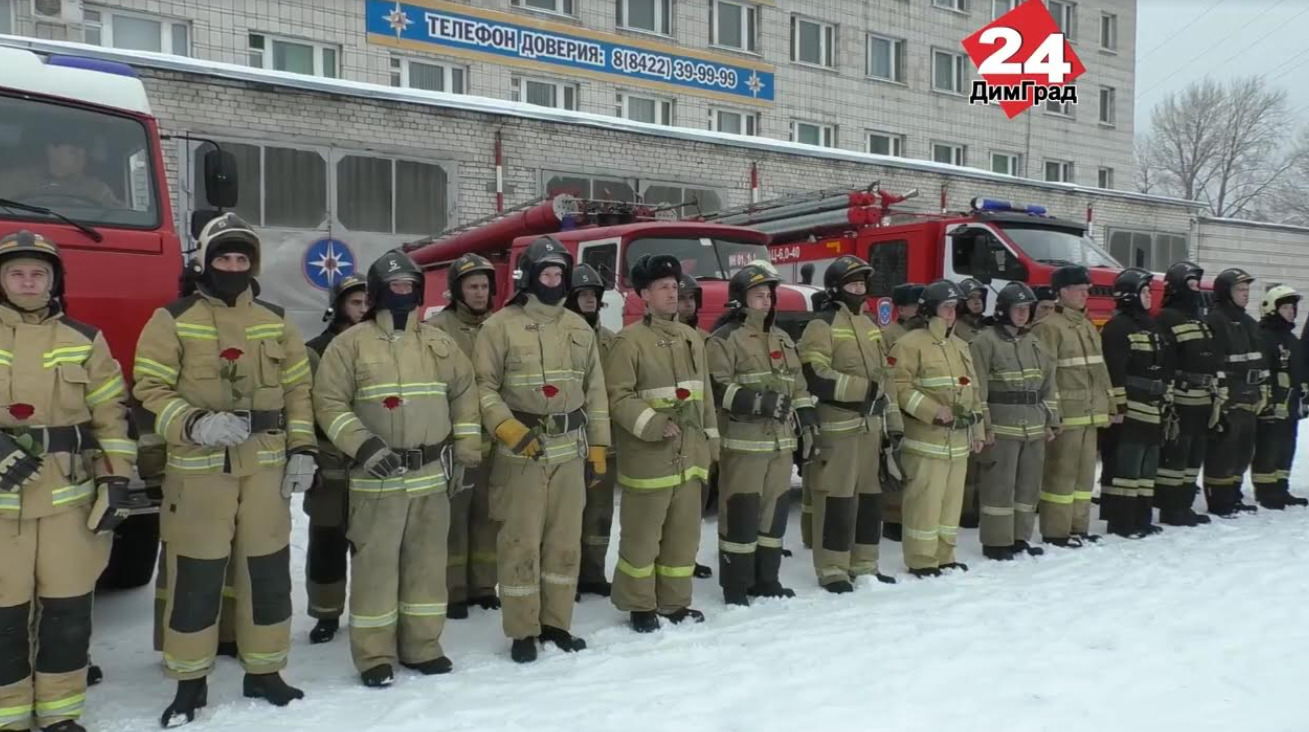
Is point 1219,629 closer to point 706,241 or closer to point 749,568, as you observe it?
point 749,568

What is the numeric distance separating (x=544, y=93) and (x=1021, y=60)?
48.7 feet

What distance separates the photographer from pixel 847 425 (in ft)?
20.4

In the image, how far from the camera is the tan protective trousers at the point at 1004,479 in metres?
7.03

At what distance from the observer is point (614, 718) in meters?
4.14

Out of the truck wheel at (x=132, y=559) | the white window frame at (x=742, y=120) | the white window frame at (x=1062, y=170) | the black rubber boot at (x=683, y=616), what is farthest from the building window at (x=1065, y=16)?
the truck wheel at (x=132, y=559)

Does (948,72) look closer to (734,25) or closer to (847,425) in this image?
(734,25)

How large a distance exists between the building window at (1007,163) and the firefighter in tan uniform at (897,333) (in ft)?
75.2

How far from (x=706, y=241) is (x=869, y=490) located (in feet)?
9.77

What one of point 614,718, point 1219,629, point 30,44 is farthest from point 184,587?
point 30,44

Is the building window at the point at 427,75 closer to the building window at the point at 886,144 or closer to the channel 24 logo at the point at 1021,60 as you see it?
the building window at the point at 886,144

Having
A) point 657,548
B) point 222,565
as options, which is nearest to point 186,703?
point 222,565

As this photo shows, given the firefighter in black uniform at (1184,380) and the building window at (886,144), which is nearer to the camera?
the firefighter in black uniform at (1184,380)

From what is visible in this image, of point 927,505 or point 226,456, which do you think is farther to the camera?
point 927,505

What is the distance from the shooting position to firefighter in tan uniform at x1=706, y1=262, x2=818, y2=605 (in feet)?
19.1
